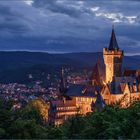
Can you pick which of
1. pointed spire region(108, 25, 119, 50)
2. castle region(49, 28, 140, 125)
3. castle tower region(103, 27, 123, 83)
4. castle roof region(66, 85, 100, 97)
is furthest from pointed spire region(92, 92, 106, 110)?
pointed spire region(108, 25, 119, 50)

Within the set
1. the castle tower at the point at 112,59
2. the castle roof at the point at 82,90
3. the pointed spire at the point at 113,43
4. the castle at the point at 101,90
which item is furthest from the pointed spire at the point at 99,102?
the pointed spire at the point at 113,43

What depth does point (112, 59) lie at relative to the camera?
290 ft

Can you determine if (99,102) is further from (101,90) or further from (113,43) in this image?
(113,43)

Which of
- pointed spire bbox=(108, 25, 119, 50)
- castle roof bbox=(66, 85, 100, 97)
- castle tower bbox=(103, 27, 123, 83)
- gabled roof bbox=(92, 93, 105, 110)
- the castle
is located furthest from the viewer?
pointed spire bbox=(108, 25, 119, 50)

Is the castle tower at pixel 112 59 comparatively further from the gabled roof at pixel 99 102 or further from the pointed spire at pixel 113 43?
the gabled roof at pixel 99 102

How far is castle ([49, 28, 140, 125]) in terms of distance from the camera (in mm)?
75569

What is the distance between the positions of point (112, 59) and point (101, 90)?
13.3 m

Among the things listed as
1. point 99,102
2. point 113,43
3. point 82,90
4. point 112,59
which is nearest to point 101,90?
point 99,102

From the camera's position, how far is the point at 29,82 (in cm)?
16962

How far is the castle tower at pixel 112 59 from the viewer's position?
8769 cm

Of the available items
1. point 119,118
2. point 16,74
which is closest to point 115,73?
point 119,118

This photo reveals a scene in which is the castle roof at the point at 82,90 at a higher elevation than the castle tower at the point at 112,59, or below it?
below

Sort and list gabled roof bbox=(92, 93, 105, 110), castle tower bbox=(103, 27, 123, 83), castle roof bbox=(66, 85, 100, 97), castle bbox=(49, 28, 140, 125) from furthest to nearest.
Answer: castle tower bbox=(103, 27, 123, 83)
castle roof bbox=(66, 85, 100, 97)
castle bbox=(49, 28, 140, 125)
gabled roof bbox=(92, 93, 105, 110)

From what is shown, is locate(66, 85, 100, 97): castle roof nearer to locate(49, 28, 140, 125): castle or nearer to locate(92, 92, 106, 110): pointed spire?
locate(49, 28, 140, 125): castle
